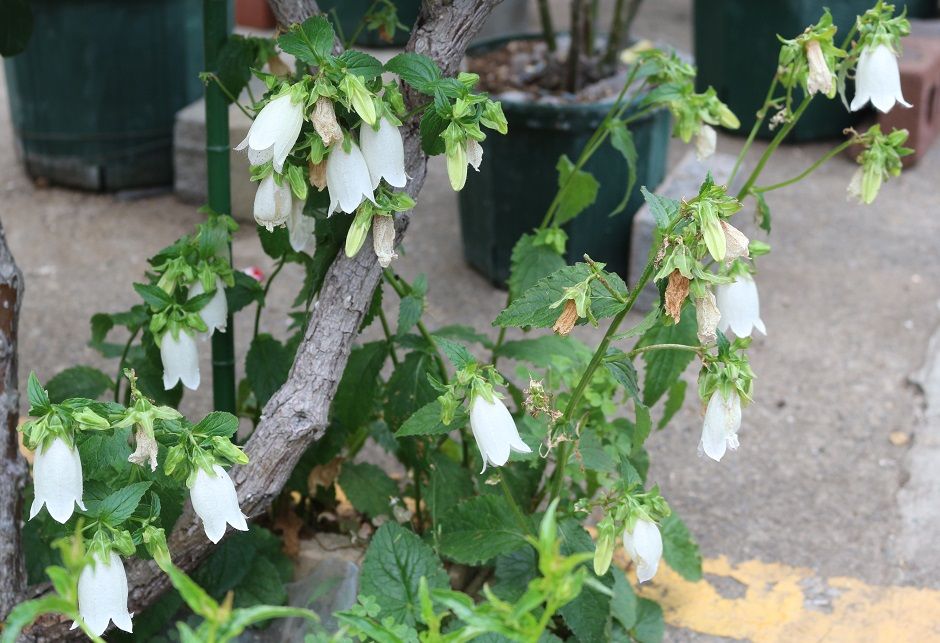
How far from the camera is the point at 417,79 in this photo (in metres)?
1.51

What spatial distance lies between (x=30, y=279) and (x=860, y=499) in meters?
2.37

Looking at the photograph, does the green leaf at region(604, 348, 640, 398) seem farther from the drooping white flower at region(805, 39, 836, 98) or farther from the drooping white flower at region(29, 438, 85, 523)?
the drooping white flower at region(29, 438, 85, 523)

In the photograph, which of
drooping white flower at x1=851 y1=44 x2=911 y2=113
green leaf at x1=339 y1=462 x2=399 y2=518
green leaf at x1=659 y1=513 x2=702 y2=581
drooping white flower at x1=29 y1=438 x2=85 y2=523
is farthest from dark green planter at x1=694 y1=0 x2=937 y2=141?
drooping white flower at x1=29 y1=438 x2=85 y2=523

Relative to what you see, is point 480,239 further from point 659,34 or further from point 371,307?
point 659,34

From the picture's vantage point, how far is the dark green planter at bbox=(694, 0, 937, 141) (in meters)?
4.59

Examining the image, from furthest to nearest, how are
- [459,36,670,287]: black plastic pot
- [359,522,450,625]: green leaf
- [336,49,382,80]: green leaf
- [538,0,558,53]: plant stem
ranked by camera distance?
[538,0,558,53]: plant stem < [459,36,670,287]: black plastic pot < [359,522,450,625]: green leaf < [336,49,382,80]: green leaf

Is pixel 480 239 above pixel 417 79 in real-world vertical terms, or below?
below

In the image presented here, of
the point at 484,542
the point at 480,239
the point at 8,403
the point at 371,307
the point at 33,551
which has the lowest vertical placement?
the point at 480,239

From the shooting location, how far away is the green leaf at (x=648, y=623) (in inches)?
82.0

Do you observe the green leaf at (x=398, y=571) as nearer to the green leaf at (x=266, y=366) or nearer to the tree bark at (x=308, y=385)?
the tree bark at (x=308, y=385)

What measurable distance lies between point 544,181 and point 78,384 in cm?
161

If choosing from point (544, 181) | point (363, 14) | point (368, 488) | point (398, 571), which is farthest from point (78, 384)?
point (363, 14)

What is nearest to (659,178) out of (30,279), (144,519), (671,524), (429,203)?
(429,203)

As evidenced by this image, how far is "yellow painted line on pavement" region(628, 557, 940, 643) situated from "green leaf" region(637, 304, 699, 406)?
1.86 ft
